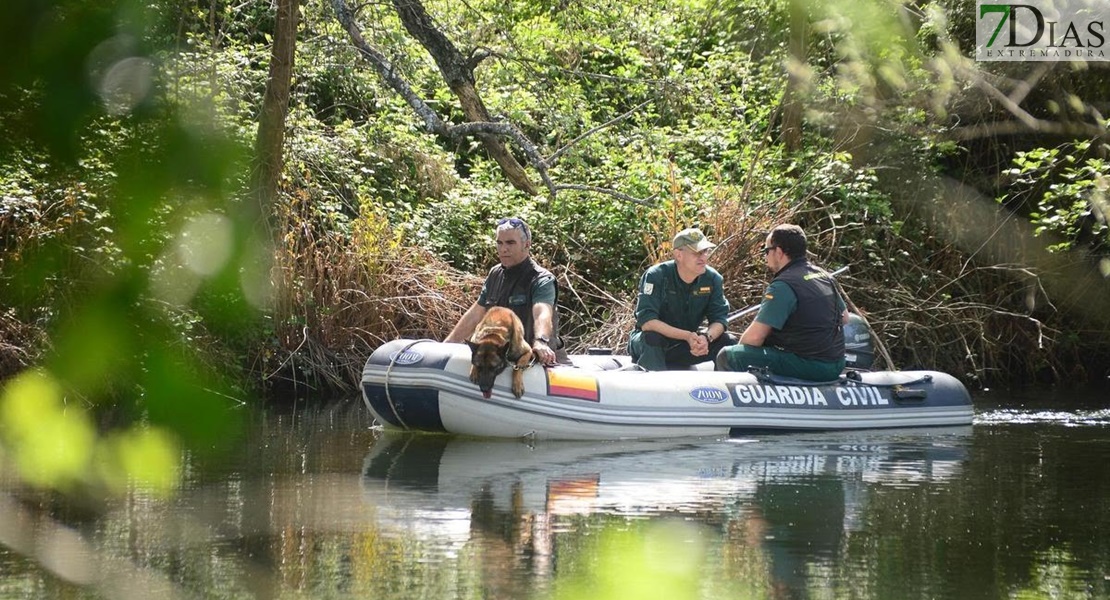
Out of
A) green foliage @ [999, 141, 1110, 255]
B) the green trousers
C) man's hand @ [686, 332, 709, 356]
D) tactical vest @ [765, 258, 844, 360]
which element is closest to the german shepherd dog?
man's hand @ [686, 332, 709, 356]

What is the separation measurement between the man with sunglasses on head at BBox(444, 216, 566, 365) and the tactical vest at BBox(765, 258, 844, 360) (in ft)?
4.98

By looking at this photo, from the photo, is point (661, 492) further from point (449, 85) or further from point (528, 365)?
point (449, 85)

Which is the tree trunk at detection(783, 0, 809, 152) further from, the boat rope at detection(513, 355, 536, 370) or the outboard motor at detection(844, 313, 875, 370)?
the boat rope at detection(513, 355, 536, 370)

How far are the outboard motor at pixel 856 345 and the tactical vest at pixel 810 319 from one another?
822mm

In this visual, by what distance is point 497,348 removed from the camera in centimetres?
848

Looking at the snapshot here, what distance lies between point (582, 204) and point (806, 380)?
453 centimetres

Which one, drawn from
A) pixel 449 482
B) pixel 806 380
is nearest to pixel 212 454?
pixel 449 482

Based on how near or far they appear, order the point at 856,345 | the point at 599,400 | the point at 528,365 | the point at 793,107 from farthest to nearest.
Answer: the point at 793,107 → the point at 856,345 → the point at 599,400 → the point at 528,365

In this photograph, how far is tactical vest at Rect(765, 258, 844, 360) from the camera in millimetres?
9008

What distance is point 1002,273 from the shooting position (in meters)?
13.6

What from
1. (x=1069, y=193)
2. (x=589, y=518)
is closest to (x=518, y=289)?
(x=589, y=518)

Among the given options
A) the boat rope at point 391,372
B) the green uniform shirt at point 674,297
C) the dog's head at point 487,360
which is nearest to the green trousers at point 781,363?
the green uniform shirt at point 674,297

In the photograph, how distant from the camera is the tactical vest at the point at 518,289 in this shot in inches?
Result: 350

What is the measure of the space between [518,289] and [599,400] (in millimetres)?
883
